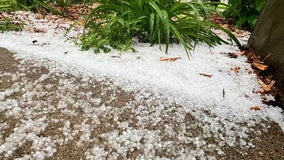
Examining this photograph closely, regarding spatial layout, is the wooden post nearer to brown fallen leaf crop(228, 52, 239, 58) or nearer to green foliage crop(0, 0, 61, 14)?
brown fallen leaf crop(228, 52, 239, 58)

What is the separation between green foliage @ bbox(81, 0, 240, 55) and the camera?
2.05 m

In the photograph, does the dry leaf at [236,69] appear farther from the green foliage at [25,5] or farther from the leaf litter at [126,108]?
the green foliage at [25,5]

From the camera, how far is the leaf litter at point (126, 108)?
1.19 meters

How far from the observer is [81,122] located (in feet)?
4.31

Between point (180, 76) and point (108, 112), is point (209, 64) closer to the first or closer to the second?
point (180, 76)

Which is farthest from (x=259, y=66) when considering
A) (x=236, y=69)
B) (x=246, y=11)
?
(x=246, y=11)

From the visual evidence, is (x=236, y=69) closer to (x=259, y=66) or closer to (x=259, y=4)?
(x=259, y=66)

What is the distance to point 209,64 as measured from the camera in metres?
1.94

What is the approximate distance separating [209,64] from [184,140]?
32.6 inches

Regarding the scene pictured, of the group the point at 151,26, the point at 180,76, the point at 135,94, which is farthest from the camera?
the point at 151,26

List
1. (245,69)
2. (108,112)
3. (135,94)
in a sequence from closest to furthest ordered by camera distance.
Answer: (108,112) → (135,94) → (245,69)

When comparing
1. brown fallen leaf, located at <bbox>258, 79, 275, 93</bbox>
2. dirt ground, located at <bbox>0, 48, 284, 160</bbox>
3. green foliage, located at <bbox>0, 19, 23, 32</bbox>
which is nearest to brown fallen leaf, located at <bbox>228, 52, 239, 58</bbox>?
brown fallen leaf, located at <bbox>258, 79, 275, 93</bbox>

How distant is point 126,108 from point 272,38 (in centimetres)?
112

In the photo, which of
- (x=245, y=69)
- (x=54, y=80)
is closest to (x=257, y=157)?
(x=245, y=69)
